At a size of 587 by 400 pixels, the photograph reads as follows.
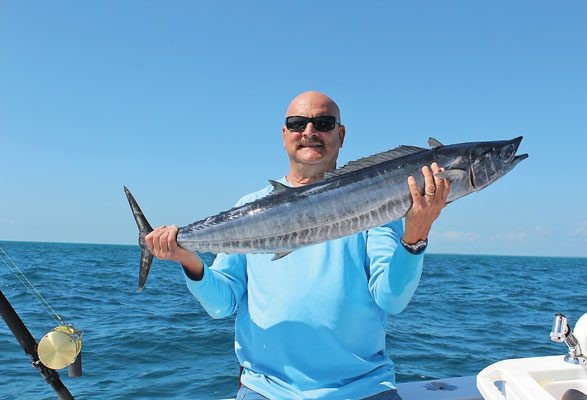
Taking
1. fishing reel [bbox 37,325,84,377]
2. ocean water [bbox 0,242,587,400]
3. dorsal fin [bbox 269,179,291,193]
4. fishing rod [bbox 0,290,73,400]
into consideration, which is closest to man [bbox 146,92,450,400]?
dorsal fin [bbox 269,179,291,193]

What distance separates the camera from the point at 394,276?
307 centimetres

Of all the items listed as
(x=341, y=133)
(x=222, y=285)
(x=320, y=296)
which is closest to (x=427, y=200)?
(x=320, y=296)

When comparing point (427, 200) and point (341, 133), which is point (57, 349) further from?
point (427, 200)

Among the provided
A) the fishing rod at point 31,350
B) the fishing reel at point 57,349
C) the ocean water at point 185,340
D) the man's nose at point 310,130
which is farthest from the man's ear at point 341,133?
the ocean water at point 185,340

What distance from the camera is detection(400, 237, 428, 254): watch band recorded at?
3107 mm

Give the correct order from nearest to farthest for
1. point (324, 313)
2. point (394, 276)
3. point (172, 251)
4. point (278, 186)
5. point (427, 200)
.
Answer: point (427, 200)
point (394, 276)
point (324, 313)
point (278, 186)
point (172, 251)

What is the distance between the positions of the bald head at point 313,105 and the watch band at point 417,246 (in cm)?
121

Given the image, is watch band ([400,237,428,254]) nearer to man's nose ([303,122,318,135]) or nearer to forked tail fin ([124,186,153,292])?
man's nose ([303,122,318,135])

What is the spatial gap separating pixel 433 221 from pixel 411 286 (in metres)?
0.44

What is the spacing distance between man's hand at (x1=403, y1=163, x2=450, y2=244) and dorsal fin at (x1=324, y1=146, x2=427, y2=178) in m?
0.23

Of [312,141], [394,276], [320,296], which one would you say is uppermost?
[312,141]

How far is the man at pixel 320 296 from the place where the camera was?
311 centimetres

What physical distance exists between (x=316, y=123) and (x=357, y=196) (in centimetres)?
82

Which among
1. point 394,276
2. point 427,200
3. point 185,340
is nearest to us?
point 427,200
